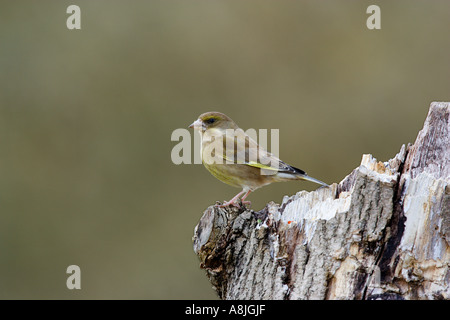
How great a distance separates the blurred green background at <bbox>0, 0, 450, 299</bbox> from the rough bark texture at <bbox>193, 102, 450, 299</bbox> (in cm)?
511

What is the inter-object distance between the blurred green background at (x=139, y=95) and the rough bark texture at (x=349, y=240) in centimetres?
511

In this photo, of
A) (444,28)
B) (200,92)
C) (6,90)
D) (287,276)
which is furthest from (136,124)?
(287,276)

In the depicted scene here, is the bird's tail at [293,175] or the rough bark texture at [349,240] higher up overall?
the bird's tail at [293,175]

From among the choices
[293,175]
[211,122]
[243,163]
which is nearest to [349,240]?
[293,175]

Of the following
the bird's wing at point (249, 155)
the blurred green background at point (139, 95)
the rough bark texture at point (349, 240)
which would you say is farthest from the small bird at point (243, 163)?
the blurred green background at point (139, 95)

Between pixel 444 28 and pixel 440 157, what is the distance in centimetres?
597

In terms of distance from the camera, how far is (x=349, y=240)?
3.74 meters

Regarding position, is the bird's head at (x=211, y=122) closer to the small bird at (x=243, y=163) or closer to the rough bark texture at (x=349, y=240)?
the small bird at (x=243, y=163)

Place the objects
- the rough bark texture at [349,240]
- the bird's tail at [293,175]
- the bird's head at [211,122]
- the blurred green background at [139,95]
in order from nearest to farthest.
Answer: the rough bark texture at [349,240] → the bird's tail at [293,175] → the bird's head at [211,122] → the blurred green background at [139,95]

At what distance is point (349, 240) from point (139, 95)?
6342mm

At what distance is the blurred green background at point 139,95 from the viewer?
9.32 m

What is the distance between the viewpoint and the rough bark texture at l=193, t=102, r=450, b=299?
3627 mm

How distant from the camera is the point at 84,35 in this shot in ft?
31.3

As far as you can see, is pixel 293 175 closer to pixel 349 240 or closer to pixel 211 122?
pixel 211 122
